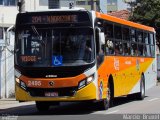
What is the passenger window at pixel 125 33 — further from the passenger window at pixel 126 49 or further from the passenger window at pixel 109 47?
the passenger window at pixel 109 47

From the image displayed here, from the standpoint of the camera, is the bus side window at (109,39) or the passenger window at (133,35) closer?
the bus side window at (109,39)

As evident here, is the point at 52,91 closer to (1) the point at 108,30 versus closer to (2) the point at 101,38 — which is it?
(2) the point at 101,38

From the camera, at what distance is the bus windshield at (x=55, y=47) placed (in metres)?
17.3

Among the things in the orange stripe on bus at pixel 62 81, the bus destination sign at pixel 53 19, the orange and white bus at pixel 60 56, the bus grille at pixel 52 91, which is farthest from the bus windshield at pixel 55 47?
the bus grille at pixel 52 91

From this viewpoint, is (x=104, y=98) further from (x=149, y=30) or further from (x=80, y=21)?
(x=149, y=30)

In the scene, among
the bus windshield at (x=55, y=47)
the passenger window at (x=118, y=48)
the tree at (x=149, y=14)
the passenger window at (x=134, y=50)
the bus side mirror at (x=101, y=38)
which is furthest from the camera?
the tree at (x=149, y=14)

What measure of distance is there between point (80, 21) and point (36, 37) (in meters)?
1.50

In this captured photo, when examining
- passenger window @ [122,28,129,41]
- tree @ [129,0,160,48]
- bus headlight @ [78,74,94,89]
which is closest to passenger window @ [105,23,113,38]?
passenger window @ [122,28,129,41]

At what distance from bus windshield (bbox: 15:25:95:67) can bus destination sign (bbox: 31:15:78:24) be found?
241 mm

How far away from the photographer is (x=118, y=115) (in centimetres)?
1673

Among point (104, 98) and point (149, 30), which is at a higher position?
point (149, 30)

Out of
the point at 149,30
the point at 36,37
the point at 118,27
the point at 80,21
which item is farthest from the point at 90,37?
the point at 149,30

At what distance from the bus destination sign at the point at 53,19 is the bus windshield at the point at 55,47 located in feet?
0.79

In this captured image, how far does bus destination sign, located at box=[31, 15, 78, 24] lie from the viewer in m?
17.7
